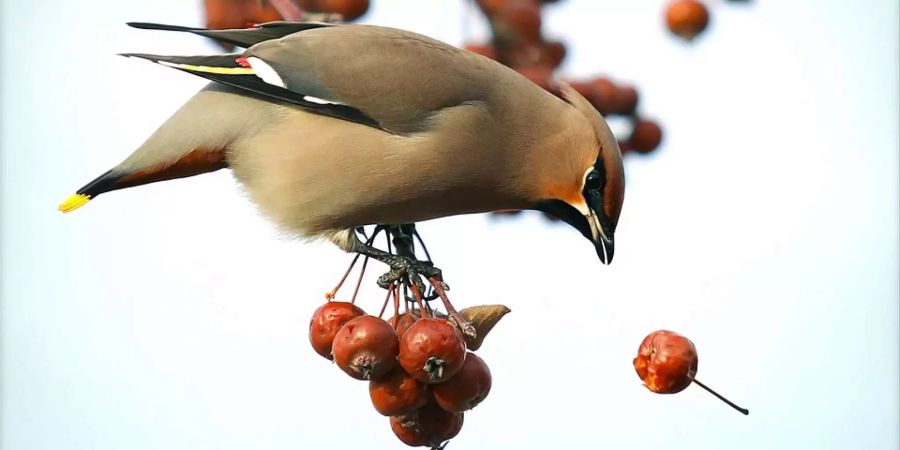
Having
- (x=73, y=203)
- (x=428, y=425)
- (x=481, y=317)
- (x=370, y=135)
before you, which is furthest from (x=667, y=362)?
(x=73, y=203)

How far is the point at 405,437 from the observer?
2646mm

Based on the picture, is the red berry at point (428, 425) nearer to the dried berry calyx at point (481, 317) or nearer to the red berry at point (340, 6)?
the dried berry calyx at point (481, 317)

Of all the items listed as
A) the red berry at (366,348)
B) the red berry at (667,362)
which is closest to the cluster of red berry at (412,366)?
the red berry at (366,348)

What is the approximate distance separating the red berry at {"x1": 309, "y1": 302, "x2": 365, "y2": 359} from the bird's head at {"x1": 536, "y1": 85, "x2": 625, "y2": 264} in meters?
0.63

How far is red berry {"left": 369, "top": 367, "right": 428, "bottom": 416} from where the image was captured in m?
2.52

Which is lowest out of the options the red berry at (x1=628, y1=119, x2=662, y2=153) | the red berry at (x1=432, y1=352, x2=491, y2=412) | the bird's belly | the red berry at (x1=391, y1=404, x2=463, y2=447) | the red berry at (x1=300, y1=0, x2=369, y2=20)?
A: the red berry at (x1=391, y1=404, x2=463, y2=447)

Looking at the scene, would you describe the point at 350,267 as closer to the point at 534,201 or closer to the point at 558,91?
the point at 534,201

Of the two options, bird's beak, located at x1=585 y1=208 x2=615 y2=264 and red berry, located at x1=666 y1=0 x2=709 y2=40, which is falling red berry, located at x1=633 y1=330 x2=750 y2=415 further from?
red berry, located at x1=666 y1=0 x2=709 y2=40

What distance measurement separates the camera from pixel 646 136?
325 cm

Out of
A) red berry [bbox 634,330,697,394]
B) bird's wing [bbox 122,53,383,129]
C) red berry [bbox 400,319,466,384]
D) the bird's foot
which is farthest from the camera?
bird's wing [bbox 122,53,383,129]

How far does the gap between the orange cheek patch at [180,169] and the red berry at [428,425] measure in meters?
0.87

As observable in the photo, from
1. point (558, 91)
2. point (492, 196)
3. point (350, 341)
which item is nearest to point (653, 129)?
point (558, 91)

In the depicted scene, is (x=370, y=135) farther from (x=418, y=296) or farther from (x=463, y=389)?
(x=463, y=389)

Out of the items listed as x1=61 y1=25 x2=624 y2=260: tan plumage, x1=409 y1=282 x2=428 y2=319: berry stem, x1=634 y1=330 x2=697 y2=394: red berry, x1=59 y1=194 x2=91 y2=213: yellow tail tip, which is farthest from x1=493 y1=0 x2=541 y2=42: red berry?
x1=59 y1=194 x2=91 y2=213: yellow tail tip
